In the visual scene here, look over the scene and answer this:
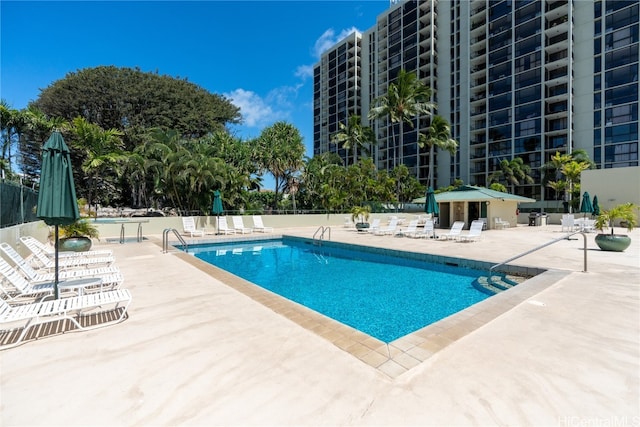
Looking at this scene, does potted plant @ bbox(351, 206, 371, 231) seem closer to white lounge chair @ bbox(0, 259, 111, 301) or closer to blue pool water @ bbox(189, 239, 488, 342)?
blue pool water @ bbox(189, 239, 488, 342)

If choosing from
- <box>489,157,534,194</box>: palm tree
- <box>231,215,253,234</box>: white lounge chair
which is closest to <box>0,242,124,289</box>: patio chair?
<box>231,215,253,234</box>: white lounge chair

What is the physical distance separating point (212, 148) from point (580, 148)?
42.0 m

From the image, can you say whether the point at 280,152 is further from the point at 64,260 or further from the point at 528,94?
the point at 528,94

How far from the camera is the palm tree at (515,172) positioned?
1437 inches

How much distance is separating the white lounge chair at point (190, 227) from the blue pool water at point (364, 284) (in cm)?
280

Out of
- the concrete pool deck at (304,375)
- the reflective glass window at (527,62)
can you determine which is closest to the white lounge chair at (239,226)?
the concrete pool deck at (304,375)

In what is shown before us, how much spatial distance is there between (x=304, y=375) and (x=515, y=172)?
138ft

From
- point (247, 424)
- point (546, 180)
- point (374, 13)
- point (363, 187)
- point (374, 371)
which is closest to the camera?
point (247, 424)

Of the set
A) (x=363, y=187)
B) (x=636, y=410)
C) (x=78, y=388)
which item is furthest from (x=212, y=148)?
(x=636, y=410)

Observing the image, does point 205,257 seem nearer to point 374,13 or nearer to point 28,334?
point 28,334

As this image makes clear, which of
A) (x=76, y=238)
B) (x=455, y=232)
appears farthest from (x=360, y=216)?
(x=76, y=238)

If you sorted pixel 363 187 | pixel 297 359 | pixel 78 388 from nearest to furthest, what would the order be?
pixel 78 388, pixel 297 359, pixel 363 187

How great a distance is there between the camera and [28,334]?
344 centimetres

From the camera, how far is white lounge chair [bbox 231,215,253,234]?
54.0 ft
